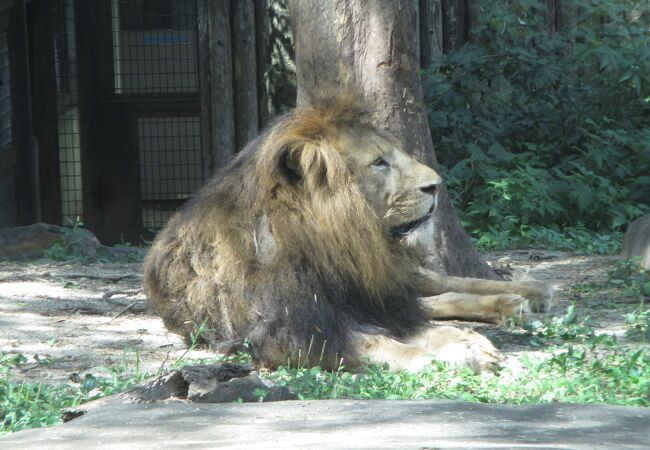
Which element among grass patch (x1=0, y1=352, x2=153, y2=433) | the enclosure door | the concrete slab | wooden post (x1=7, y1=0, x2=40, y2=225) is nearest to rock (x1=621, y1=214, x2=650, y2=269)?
grass patch (x1=0, y1=352, x2=153, y2=433)

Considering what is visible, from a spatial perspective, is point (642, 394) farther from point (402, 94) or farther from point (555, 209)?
point (555, 209)

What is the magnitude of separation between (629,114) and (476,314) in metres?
5.28

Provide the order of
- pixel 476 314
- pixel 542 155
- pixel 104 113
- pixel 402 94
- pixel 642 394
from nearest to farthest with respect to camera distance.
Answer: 1. pixel 642 394
2. pixel 476 314
3. pixel 402 94
4. pixel 542 155
5. pixel 104 113

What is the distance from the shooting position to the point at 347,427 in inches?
119

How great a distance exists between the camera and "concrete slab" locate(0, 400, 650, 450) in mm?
2809

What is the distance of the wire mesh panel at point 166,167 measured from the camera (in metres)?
11.7

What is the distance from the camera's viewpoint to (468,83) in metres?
10.0

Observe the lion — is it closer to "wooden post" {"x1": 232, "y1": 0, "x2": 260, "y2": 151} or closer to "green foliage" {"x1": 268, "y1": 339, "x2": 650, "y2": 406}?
"green foliage" {"x1": 268, "y1": 339, "x2": 650, "y2": 406}

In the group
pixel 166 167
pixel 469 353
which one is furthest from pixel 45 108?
pixel 469 353

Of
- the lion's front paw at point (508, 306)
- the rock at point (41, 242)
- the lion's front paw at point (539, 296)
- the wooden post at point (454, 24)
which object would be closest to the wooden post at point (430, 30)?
the wooden post at point (454, 24)

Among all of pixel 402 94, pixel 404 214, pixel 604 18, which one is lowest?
pixel 404 214

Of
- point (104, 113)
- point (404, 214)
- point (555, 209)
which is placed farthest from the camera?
point (104, 113)

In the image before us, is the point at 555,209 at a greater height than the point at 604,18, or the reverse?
the point at 604,18

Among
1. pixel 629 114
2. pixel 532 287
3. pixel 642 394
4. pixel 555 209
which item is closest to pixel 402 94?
pixel 532 287
